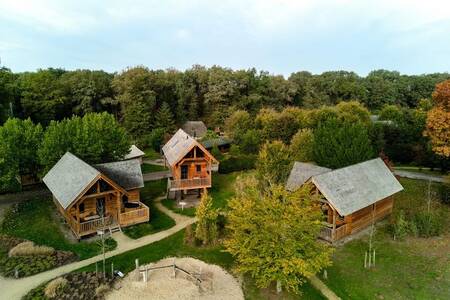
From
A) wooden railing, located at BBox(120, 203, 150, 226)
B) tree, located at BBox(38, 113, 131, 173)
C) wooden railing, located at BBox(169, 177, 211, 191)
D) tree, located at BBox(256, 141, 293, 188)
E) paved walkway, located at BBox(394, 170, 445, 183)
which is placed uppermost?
tree, located at BBox(38, 113, 131, 173)

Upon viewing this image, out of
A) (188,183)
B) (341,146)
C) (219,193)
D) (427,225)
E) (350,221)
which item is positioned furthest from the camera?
(219,193)

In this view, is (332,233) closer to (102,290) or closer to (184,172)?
(102,290)

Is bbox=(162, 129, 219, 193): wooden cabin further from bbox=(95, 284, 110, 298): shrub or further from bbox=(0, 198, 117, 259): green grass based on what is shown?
bbox=(95, 284, 110, 298): shrub

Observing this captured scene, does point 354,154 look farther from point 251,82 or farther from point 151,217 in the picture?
point 251,82

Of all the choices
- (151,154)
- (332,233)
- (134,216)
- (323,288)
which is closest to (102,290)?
(134,216)

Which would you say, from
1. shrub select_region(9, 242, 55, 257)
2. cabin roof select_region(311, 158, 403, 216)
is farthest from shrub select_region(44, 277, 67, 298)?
cabin roof select_region(311, 158, 403, 216)

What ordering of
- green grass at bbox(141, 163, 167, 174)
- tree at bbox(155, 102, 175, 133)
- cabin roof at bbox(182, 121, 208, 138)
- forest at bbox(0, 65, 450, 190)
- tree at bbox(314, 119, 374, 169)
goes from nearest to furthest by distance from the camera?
forest at bbox(0, 65, 450, 190) < tree at bbox(314, 119, 374, 169) < green grass at bbox(141, 163, 167, 174) < tree at bbox(155, 102, 175, 133) < cabin roof at bbox(182, 121, 208, 138)
